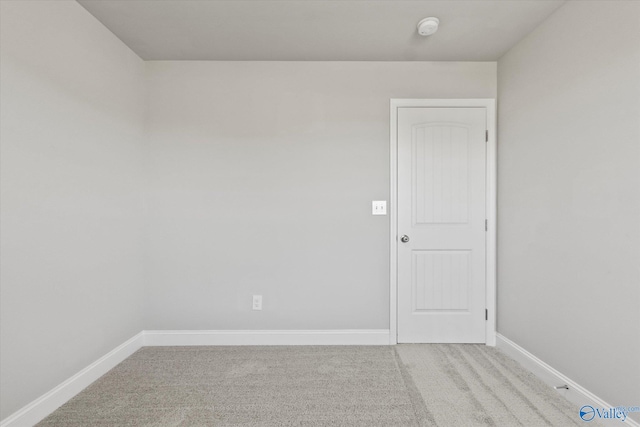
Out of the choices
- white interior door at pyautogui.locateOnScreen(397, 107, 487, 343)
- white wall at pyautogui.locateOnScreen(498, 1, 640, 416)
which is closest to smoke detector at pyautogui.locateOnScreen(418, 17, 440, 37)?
white interior door at pyautogui.locateOnScreen(397, 107, 487, 343)

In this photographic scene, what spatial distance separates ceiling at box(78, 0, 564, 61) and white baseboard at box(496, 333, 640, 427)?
244 cm

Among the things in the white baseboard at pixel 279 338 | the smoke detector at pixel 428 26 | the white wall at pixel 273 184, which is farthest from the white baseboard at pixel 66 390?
the smoke detector at pixel 428 26

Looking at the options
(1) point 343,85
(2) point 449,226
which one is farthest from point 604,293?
(1) point 343,85

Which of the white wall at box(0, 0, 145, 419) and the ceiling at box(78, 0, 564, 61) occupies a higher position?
the ceiling at box(78, 0, 564, 61)

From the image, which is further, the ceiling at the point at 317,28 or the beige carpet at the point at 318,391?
the ceiling at the point at 317,28

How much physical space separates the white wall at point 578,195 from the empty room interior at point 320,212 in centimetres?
1

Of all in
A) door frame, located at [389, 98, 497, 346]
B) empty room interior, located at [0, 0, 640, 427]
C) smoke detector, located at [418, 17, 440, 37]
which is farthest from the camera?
door frame, located at [389, 98, 497, 346]

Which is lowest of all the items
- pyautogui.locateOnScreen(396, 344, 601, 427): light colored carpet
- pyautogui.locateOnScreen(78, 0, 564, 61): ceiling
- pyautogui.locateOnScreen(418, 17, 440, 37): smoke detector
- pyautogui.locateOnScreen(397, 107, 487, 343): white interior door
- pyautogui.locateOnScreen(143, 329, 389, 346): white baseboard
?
pyautogui.locateOnScreen(396, 344, 601, 427): light colored carpet

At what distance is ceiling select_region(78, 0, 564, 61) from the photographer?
1962 millimetres

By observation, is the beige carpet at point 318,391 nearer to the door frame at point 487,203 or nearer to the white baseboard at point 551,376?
the white baseboard at point 551,376

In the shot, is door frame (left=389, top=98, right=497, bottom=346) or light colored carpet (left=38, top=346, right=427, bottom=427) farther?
door frame (left=389, top=98, right=497, bottom=346)

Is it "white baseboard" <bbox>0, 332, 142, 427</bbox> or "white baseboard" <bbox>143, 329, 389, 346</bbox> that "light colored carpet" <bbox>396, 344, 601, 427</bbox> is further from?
"white baseboard" <bbox>0, 332, 142, 427</bbox>

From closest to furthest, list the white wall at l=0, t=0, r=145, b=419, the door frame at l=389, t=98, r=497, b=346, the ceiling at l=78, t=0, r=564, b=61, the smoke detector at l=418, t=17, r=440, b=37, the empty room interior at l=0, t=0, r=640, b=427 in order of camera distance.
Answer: the white wall at l=0, t=0, r=145, b=419 → the empty room interior at l=0, t=0, r=640, b=427 → the ceiling at l=78, t=0, r=564, b=61 → the smoke detector at l=418, t=17, r=440, b=37 → the door frame at l=389, t=98, r=497, b=346

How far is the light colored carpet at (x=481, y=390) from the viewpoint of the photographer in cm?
174
